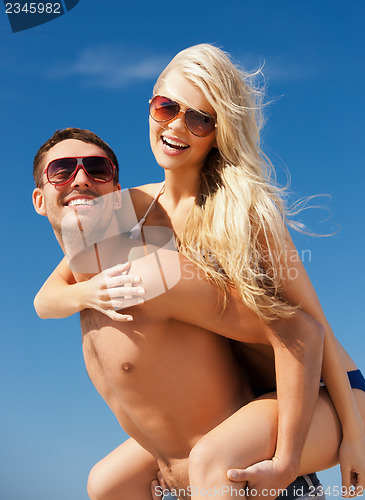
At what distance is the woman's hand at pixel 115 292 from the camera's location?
344cm

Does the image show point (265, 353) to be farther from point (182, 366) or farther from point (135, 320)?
point (135, 320)

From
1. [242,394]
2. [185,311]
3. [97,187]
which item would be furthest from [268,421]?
[97,187]

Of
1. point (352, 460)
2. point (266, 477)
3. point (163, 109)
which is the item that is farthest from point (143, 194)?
point (352, 460)

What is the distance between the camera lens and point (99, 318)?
12.2ft

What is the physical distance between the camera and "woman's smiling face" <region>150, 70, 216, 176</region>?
4.17m

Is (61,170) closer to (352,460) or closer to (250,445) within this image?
(250,445)

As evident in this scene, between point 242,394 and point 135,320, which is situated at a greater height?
point 135,320

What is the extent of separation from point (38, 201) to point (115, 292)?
1.19 meters

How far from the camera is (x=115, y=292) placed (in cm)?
343

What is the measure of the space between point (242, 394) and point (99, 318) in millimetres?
1080

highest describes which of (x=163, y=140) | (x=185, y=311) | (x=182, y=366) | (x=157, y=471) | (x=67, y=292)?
Answer: (x=163, y=140)

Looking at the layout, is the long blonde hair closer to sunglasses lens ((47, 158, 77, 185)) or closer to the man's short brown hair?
the man's short brown hair

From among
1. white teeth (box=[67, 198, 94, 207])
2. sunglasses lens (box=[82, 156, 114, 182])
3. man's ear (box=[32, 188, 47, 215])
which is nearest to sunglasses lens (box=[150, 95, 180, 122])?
sunglasses lens (box=[82, 156, 114, 182])

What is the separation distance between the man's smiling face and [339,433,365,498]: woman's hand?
208 centimetres
